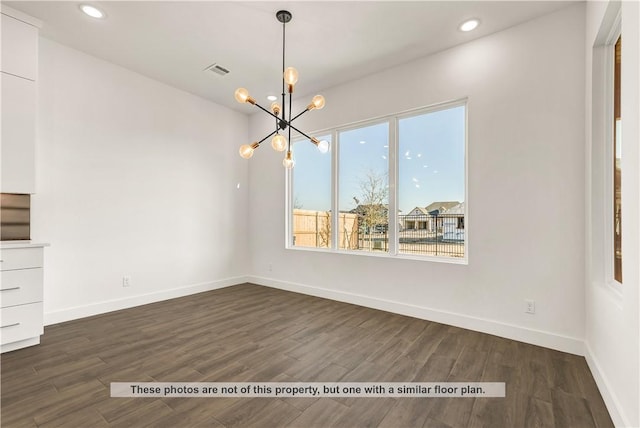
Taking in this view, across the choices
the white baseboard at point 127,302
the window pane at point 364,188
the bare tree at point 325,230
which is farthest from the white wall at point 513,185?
the white baseboard at point 127,302

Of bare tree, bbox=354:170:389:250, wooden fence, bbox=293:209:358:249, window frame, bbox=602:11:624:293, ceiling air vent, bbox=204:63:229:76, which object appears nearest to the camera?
window frame, bbox=602:11:624:293

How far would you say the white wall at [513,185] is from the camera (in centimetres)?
263

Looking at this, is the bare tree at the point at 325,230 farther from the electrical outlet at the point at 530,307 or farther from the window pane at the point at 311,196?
the electrical outlet at the point at 530,307

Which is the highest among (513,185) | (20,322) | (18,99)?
(18,99)

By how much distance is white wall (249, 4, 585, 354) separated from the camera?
2.63m

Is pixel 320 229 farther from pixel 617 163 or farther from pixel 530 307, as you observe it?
pixel 617 163

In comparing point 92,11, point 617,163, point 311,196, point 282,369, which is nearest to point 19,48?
point 92,11

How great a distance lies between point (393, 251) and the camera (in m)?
3.81

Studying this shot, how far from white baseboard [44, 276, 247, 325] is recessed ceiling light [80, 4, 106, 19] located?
3079mm

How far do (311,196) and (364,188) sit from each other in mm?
965

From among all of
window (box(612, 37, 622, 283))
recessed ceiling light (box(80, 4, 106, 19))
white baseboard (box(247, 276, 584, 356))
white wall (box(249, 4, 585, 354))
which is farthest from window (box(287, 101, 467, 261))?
recessed ceiling light (box(80, 4, 106, 19))

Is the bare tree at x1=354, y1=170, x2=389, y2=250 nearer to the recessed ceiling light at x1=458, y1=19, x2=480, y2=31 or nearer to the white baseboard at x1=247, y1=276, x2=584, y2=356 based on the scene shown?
the white baseboard at x1=247, y1=276, x2=584, y2=356

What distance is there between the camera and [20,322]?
2.60m

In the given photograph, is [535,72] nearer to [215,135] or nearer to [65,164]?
[215,135]
